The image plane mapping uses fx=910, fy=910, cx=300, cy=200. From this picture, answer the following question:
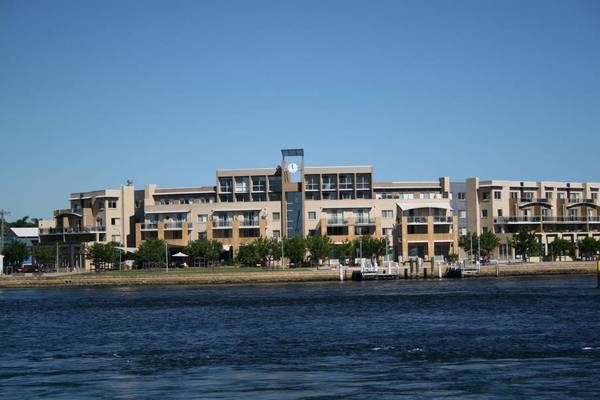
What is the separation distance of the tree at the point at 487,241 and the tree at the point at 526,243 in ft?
9.23

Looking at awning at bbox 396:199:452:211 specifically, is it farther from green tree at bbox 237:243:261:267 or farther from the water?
the water

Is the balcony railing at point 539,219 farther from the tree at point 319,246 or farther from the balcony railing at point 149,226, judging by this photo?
the balcony railing at point 149,226

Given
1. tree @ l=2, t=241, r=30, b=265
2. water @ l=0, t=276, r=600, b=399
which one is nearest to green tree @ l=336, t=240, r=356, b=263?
water @ l=0, t=276, r=600, b=399

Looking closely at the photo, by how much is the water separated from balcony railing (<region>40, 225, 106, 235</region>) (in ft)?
202

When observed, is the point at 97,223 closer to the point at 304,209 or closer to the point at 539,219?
the point at 304,209

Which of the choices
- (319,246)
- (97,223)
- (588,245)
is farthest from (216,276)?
(588,245)

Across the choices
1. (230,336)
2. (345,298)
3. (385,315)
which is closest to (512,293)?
(345,298)

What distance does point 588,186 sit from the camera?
147 m

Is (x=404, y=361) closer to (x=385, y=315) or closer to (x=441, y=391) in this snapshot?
(x=441, y=391)

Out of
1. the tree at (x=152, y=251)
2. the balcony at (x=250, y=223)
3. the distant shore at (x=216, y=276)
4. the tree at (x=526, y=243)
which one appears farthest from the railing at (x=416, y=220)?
the tree at (x=152, y=251)

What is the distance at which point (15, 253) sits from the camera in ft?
450

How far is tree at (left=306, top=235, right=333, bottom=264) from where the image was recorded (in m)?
121

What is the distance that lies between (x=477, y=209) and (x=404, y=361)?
345 ft

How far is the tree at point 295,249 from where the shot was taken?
121m
